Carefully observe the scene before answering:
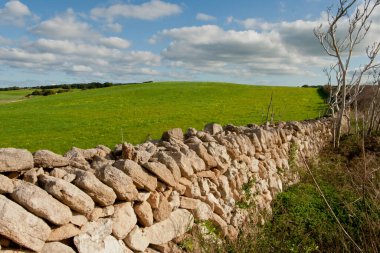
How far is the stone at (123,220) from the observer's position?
175 inches

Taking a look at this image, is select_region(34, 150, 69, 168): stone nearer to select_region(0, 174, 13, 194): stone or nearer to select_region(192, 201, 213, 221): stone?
select_region(0, 174, 13, 194): stone

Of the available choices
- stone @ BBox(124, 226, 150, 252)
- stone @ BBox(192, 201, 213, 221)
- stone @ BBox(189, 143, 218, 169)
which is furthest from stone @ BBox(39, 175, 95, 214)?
stone @ BBox(189, 143, 218, 169)

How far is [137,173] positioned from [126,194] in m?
0.34

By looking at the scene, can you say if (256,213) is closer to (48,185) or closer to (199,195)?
(199,195)

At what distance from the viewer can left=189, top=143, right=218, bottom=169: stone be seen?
21.0ft

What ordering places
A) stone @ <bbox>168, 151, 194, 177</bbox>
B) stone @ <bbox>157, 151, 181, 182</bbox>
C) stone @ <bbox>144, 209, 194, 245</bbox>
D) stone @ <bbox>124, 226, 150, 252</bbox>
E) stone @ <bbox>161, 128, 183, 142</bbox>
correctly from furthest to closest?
1. stone @ <bbox>161, 128, 183, 142</bbox>
2. stone @ <bbox>168, 151, 194, 177</bbox>
3. stone @ <bbox>157, 151, 181, 182</bbox>
4. stone @ <bbox>144, 209, 194, 245</bbox>
5. stone @ <bbox>124, 226, 150, 252</bbox>

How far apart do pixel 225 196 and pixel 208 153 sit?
79cm

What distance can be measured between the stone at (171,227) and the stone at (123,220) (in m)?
0.33

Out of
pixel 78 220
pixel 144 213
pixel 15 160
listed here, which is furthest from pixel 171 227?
pixel 15 160

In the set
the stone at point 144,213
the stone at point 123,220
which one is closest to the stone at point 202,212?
the stone at point 144,213

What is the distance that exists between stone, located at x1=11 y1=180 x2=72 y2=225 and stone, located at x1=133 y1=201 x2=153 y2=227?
1103 mm

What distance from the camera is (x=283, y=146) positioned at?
1105 cm

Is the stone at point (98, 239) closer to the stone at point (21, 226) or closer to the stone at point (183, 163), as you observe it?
the stone at point (21, 226)

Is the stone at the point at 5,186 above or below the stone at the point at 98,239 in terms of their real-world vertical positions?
above
